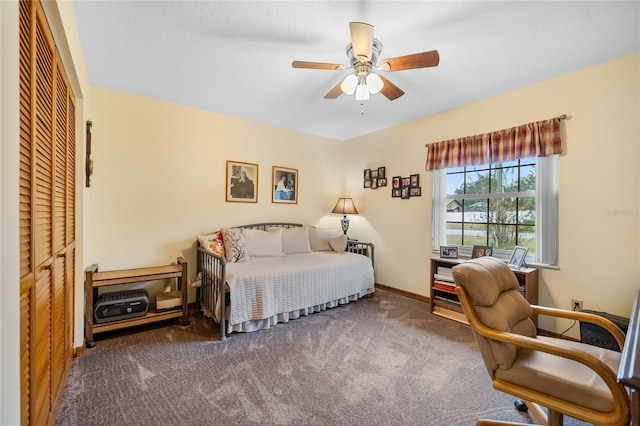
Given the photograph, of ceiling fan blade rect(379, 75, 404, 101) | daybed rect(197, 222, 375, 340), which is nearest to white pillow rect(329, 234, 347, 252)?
daybed rect(197, 222, 375, 340)

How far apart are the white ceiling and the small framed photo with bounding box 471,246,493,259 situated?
1.62 meters

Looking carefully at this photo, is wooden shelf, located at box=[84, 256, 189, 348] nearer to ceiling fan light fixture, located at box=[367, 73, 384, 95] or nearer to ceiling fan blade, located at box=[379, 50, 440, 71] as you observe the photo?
ceiling fan light fixture, located at box=[367, 73, 384, 95]

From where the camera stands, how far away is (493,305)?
149 cm

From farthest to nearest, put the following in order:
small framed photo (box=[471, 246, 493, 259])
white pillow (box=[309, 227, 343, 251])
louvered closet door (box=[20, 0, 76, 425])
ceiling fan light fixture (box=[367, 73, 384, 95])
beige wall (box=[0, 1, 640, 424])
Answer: white pillow (box=[309, 227, 343, 251]) < small framed photo (box=[471, 246, 493, 259]) < ceiling fan light fixture (box=[367, 73, 384, 95]) < beige wall (box=[0, 1, 640, 424]) < louvered closet door (box=[20, 0, 76, 425])

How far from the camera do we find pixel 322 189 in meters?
4.58

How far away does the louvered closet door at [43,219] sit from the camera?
3.21ft

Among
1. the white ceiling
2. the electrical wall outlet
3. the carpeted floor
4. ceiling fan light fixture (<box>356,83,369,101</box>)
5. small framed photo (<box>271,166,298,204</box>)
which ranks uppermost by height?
the white ceiling

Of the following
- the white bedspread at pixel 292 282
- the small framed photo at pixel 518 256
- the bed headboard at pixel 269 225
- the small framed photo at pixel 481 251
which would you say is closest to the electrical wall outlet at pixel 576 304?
the small framed photo at pixel 518 256

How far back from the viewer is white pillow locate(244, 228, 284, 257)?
11.3 ft

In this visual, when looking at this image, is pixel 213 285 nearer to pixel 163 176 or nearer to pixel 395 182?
pixel 163 176

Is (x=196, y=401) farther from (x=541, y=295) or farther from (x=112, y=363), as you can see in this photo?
(x=541, y=295)

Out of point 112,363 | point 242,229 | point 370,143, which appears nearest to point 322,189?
point 370,143

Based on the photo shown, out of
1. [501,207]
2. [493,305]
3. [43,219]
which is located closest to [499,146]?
[501,207]

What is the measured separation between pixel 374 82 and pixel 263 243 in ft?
7.58
